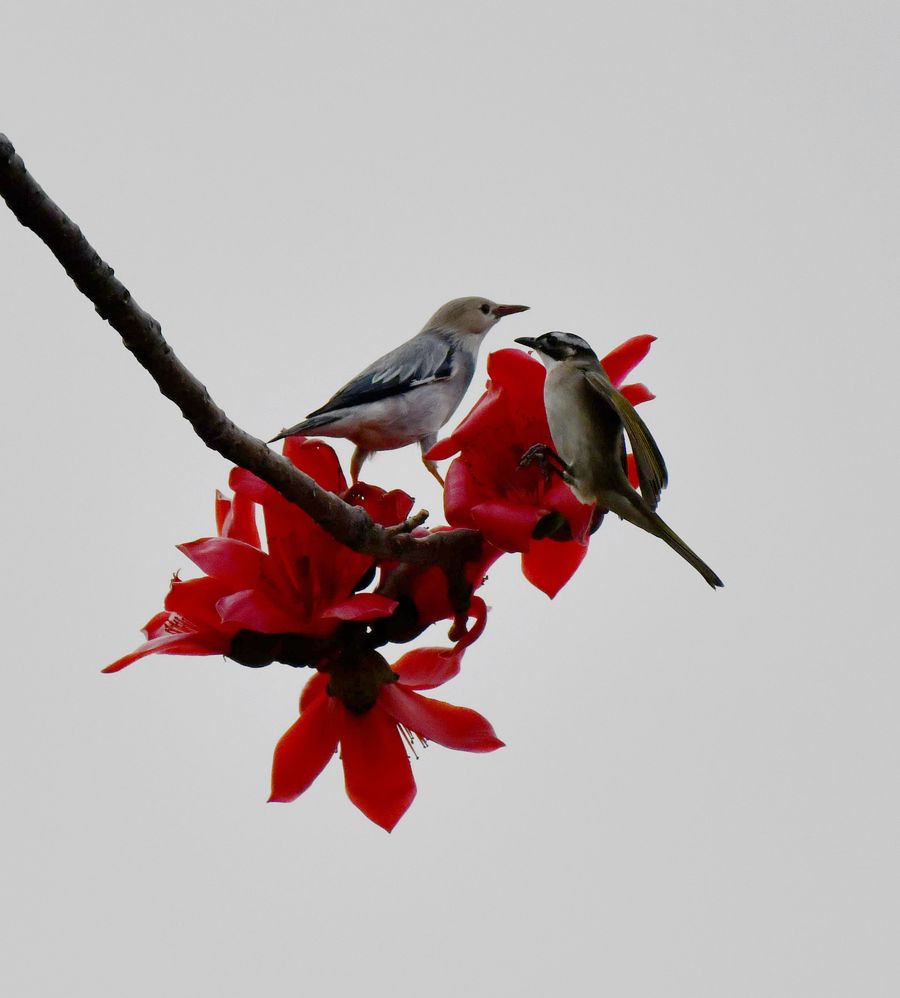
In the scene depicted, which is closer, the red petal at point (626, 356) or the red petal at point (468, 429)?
the red petal at point (468, 429)

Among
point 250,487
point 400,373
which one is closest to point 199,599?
point 250,487

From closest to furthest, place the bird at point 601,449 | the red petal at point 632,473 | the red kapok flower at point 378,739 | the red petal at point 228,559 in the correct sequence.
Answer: the red petal at point 228,559
the red kapok flower at point 378,739
the bird at point 601,449
the red petal at point 632,473

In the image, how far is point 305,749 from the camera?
2424mm

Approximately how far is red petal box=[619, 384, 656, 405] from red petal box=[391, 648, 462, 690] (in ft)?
2.27

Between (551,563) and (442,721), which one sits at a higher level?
(551,563)

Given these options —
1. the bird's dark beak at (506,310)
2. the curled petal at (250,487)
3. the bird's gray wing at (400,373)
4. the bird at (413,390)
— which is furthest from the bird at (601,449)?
the bird's dark beak at (506,310)

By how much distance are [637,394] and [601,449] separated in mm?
158

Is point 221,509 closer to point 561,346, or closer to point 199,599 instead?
point 199,599

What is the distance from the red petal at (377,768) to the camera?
2.40m

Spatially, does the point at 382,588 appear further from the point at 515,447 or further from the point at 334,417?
the point at 334,417

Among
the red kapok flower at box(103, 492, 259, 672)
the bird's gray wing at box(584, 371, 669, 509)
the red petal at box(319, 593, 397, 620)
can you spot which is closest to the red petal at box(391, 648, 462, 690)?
the red petal at box(319, 593, 397, 620)

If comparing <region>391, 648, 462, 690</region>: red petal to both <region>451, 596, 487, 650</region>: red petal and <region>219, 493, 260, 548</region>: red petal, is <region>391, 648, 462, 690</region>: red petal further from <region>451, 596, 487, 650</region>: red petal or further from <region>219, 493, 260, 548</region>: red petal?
<region>219, 493, 260, 548</region>: red petal

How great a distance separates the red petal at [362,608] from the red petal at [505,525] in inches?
8.7

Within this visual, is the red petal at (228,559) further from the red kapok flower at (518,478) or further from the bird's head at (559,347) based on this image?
the bird's head at (559,347)
